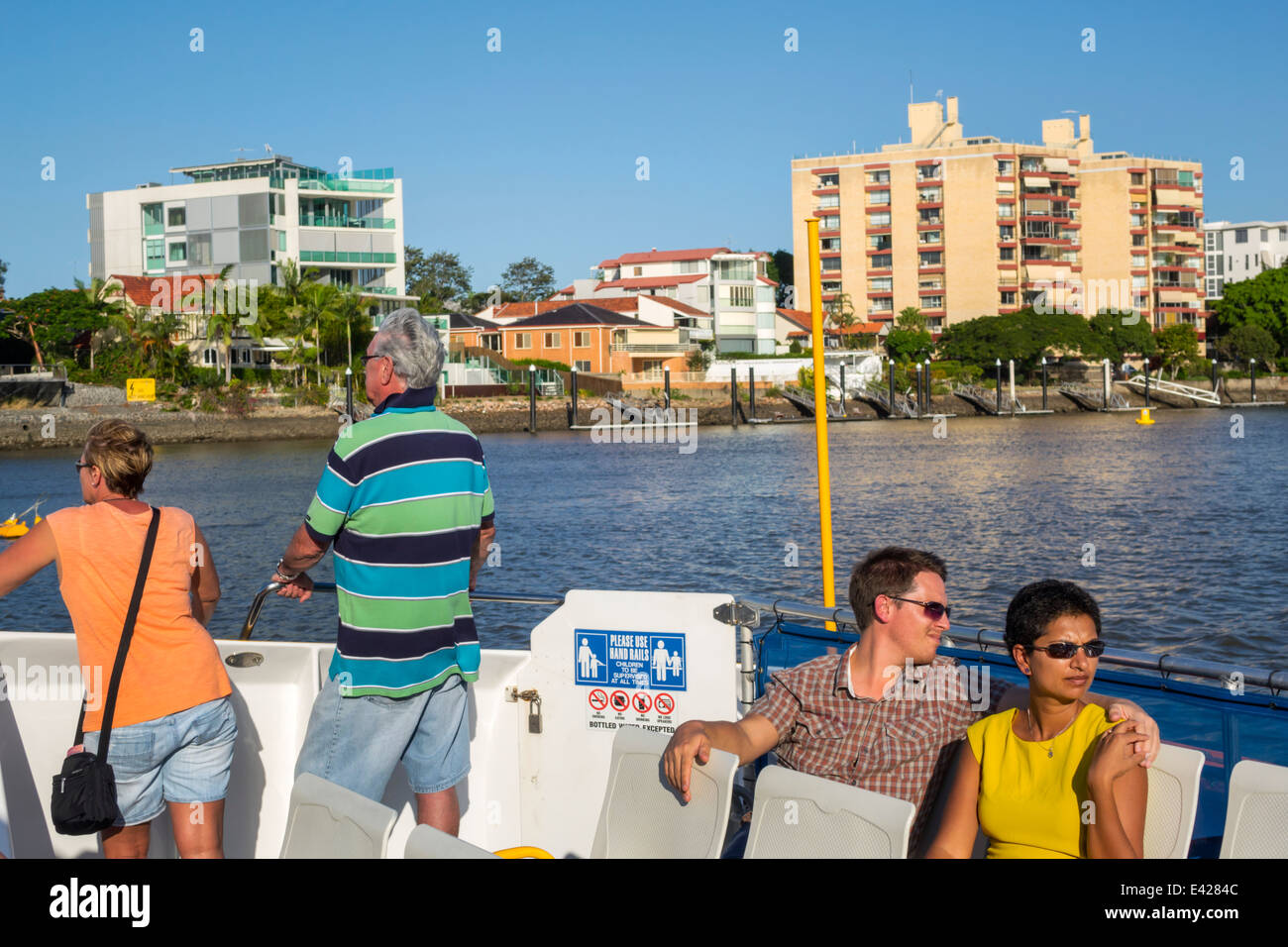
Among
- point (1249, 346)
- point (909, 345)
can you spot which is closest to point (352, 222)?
point (909, 345)

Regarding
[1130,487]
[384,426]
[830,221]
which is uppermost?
[830,221]

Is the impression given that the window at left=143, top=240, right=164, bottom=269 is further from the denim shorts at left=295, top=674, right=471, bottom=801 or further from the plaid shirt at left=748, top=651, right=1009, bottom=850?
the plaid shirt at left=748, top=651, right=1009, bottom=850

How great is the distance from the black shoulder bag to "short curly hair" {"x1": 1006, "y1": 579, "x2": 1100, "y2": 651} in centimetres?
240

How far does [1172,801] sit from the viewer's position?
303cm

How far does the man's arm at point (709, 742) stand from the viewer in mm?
3246

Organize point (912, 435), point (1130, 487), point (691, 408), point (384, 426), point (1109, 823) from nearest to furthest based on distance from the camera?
point (1109, 823)
point (384, 426)
point (1130, 487)
point (912, 435)
point (691, 408)

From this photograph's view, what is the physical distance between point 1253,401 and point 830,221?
3655 centimetres

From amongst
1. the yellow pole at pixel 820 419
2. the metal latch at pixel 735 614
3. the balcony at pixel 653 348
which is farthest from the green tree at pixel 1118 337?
the metal latch at pixel 735 614

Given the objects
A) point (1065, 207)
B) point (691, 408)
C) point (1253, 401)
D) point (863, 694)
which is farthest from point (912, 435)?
point (863, 694)

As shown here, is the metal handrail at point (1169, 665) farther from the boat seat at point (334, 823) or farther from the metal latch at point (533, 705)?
the boat seat at point (334, 823)

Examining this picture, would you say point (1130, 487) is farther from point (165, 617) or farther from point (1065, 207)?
point (1065, 207)

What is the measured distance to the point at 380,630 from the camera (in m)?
3.68

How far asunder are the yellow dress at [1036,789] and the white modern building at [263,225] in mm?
73166
